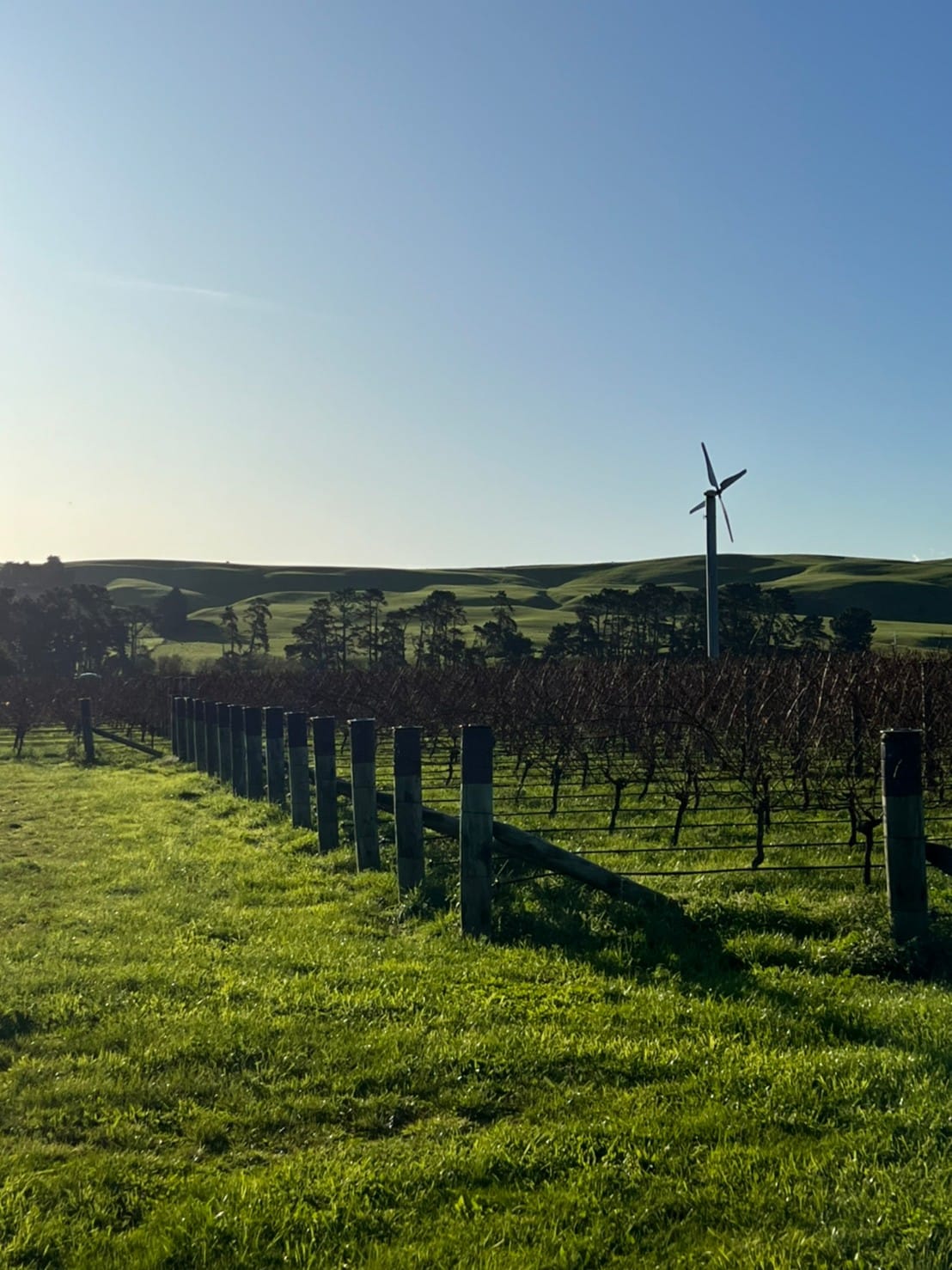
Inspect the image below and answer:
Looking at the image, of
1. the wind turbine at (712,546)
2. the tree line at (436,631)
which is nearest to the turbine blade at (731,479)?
the wind turbine at (712,546)

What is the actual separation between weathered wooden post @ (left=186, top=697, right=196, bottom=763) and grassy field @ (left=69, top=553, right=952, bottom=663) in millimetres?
76404

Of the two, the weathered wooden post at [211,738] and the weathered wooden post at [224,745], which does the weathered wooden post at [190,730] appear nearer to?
the weathered wooden post at [211,738]

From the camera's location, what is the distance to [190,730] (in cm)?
2225

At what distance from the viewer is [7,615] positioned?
88000 mm

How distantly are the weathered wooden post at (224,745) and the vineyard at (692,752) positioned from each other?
257cm

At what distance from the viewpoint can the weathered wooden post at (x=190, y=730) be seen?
2136 centimetres

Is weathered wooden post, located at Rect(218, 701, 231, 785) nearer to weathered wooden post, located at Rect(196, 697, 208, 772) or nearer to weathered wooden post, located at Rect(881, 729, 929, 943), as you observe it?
weathered wooden post, located at Rect(196, 697, 208, 772)

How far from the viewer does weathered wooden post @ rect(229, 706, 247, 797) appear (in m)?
15.6

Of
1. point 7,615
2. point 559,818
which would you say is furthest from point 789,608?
point 559,818

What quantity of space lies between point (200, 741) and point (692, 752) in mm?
10720

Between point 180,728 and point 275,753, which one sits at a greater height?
point 275,753

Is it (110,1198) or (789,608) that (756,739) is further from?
(789,608)

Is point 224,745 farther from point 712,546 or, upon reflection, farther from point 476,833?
point 712,546

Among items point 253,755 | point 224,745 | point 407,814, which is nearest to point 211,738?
point 224,745
